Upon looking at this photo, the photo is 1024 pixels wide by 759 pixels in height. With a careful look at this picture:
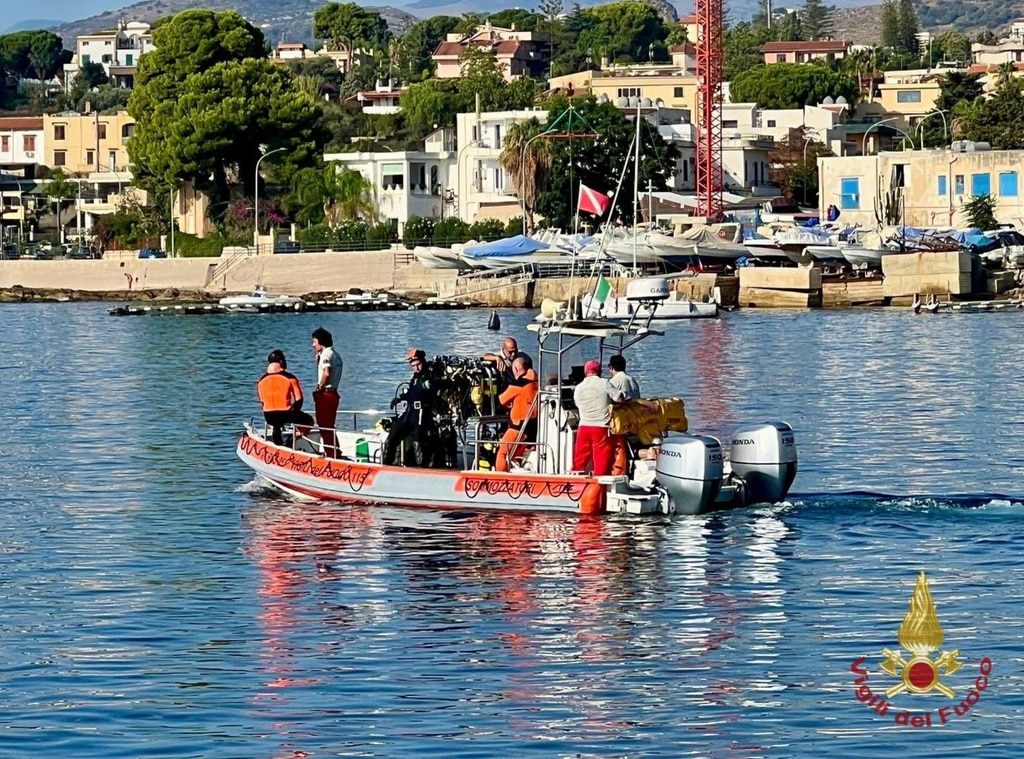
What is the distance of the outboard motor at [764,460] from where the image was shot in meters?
25.4

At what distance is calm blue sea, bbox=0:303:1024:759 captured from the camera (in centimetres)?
1641

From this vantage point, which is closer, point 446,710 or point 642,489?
point 446,710

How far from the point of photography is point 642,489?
2495 centimetres

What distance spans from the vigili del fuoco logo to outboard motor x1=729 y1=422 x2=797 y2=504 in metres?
5.05

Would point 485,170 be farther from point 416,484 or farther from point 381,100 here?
point 416,484

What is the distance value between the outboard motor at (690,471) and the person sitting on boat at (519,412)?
1869 mm

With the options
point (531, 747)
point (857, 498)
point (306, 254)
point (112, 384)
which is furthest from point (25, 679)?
point (306, 254)

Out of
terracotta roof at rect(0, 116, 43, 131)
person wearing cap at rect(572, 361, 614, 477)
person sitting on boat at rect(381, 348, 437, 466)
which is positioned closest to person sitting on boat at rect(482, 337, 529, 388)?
person sitting on boat at rect(381, 348, 437, 466)

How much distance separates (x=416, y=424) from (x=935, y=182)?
7735 centimetres

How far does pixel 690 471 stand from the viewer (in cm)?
Result: 2442

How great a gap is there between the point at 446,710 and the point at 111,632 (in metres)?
4.63

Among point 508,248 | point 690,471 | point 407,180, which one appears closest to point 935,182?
point 508,248

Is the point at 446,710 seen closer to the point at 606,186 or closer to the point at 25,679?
the point at 25,679

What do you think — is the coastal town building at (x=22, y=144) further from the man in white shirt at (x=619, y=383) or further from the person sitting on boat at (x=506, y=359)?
the man in white shirt at (x=619, y=383)
